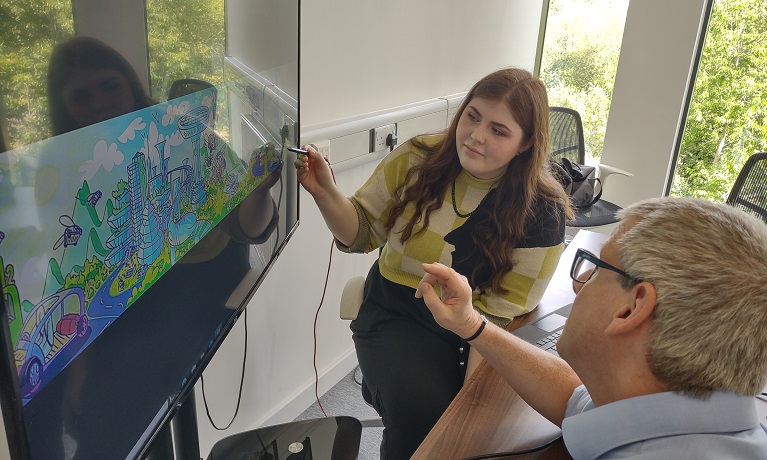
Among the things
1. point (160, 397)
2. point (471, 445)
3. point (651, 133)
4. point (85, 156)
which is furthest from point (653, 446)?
point (651, 133)

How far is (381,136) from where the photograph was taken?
2.31 metres

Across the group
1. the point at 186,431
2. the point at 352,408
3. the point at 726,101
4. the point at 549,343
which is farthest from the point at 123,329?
the point at 726,101

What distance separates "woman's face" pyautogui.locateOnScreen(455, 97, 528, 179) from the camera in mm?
1647

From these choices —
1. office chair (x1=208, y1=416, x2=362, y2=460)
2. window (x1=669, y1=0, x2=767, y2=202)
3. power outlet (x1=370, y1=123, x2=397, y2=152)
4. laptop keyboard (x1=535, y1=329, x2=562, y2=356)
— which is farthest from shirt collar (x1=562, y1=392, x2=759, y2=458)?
window (x1=669, y1=0, x2=767, y2=202)

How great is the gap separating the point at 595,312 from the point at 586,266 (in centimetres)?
13

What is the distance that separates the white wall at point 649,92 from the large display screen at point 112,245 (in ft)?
10.1

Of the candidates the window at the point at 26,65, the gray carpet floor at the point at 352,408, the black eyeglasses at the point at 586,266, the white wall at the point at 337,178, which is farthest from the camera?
the gray carpet floor at the point at 352,408

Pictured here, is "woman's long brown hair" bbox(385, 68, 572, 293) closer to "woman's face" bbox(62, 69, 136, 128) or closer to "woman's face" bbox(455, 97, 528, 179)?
"woman's face" bbox(455, 97, 528, 179)

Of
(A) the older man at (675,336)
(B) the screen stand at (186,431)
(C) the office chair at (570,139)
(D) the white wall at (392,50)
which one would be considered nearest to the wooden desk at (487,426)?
(A) the older man at (675,336)

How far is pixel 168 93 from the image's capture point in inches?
31.9

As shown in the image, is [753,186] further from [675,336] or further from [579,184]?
[675,336]

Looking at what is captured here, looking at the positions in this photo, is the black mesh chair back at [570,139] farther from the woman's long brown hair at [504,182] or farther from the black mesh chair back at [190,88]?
the black mesh chair back at [190,88]

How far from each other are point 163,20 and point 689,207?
30.4 inches

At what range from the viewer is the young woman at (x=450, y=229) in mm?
1627
